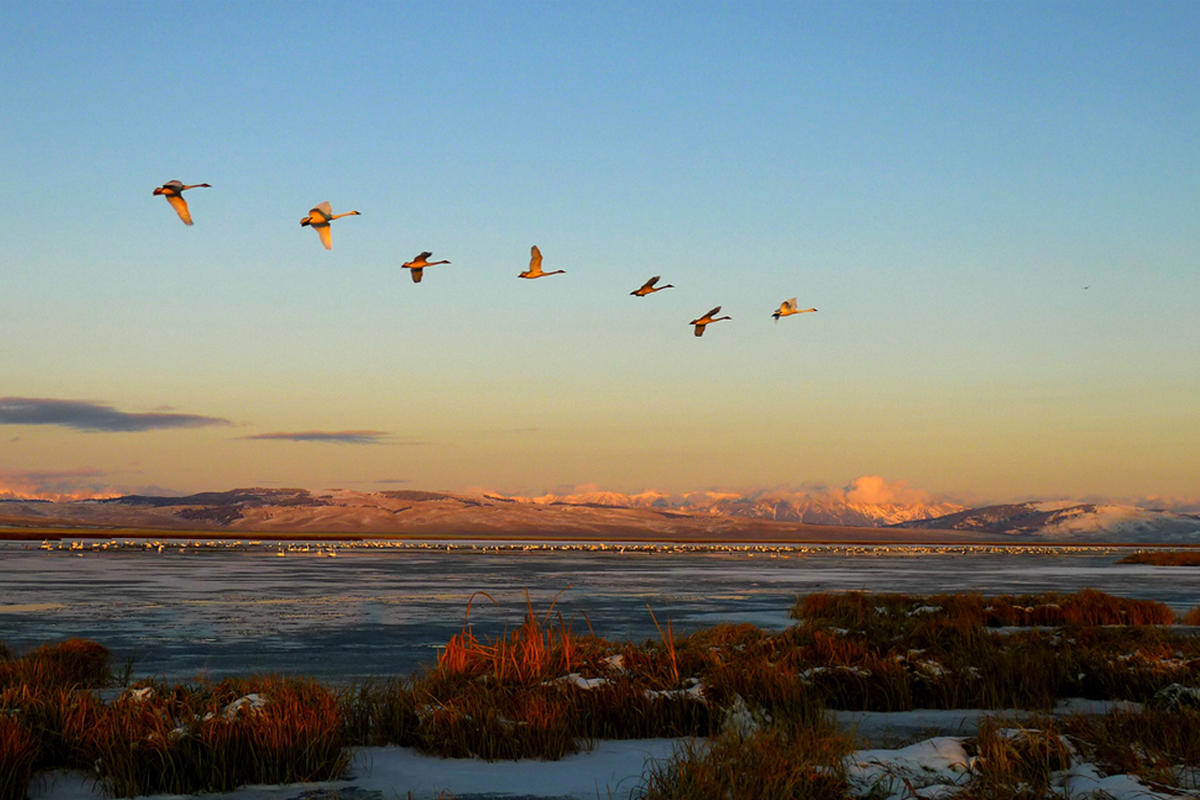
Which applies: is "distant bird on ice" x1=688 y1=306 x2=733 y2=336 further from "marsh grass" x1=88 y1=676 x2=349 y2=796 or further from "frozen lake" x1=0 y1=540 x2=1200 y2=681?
"marsh grass" x1=88 y1=676 x2=349 y2=796

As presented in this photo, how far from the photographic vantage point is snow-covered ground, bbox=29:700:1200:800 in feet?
24.6

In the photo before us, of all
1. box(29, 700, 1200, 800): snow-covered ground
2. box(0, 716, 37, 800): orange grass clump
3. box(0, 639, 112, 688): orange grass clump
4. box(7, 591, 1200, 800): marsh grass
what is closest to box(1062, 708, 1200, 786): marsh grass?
box(7, 591, 1200, 800): marsh grass

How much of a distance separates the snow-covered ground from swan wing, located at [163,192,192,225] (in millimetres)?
9144

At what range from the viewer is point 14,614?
2377cm

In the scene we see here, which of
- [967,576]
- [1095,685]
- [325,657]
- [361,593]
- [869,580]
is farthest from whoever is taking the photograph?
[967,576]

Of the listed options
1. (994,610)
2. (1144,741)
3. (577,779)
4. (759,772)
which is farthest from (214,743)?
(994,610)

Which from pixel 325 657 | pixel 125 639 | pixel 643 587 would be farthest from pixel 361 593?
pixel 325 657

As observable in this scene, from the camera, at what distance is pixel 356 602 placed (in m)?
28.2

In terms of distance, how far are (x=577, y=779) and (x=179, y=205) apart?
10949 millimetres

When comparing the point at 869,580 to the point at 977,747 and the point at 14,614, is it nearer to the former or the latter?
the point at 14,614

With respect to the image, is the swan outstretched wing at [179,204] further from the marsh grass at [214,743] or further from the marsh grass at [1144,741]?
the marsh grass at [1144,741]

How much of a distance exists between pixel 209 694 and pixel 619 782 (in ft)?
12.2

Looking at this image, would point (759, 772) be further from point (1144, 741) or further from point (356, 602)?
point (356, 602)

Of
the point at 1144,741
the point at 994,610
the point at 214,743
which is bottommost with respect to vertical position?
the point at 994,610
